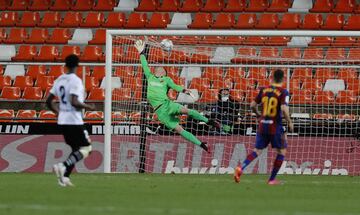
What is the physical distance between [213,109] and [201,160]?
1247mm

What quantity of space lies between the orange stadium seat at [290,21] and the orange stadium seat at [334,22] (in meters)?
0.75

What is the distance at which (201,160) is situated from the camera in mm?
23078

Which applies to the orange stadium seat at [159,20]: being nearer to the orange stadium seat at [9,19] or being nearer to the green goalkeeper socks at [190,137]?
the orange stadium seat at [9,19]

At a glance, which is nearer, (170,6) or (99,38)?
(99,38)

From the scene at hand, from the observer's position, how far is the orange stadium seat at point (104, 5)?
32281mm

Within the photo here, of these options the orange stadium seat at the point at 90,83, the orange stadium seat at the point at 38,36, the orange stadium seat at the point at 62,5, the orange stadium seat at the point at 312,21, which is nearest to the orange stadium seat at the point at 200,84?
the orange stadium seat at the point at 90,83

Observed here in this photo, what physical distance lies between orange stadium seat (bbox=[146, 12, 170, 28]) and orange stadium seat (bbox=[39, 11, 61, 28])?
3120mm

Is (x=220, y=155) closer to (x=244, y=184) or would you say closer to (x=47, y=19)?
(x=244, y=184)

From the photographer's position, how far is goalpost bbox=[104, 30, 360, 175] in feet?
74.4

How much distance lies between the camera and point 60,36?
31.1 meters

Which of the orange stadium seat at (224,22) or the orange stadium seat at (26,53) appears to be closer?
the orange stadium seat at (224,22)

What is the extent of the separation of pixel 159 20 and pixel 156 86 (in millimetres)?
8674

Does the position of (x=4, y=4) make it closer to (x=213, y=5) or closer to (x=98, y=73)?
(x=98, y=73)

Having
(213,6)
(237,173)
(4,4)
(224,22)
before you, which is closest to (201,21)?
(224,22)
